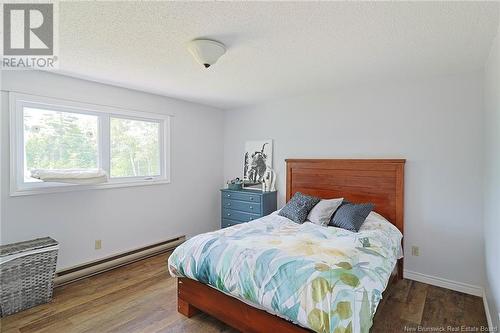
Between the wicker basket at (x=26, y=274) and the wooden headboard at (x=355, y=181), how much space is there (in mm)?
2894

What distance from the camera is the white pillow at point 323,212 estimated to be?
9.59 feet

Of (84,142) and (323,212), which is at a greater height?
(84,142)

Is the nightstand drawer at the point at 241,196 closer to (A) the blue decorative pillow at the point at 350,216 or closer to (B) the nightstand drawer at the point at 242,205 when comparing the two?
(B) the nightstand drawer at the point at 242,205

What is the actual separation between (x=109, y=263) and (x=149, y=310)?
3.80 ft

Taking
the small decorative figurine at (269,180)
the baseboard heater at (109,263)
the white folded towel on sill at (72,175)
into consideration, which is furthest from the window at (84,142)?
the small decorative figurine at (269,180)

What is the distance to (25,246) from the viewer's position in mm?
2475

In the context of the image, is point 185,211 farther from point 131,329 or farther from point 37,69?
point 37,69

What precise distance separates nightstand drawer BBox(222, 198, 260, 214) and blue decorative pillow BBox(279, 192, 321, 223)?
688 millimetres

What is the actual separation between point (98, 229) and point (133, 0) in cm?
268

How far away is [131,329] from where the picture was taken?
7.05ft

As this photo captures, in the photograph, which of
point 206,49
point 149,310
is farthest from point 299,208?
point 206,49

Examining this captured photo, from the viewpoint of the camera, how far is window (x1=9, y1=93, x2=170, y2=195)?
2.71 meters

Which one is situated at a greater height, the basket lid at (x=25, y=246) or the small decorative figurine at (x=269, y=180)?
the small decorative figurine at (x=269, y=180)

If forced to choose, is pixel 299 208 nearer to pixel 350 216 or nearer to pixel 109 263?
pixel 350 216
